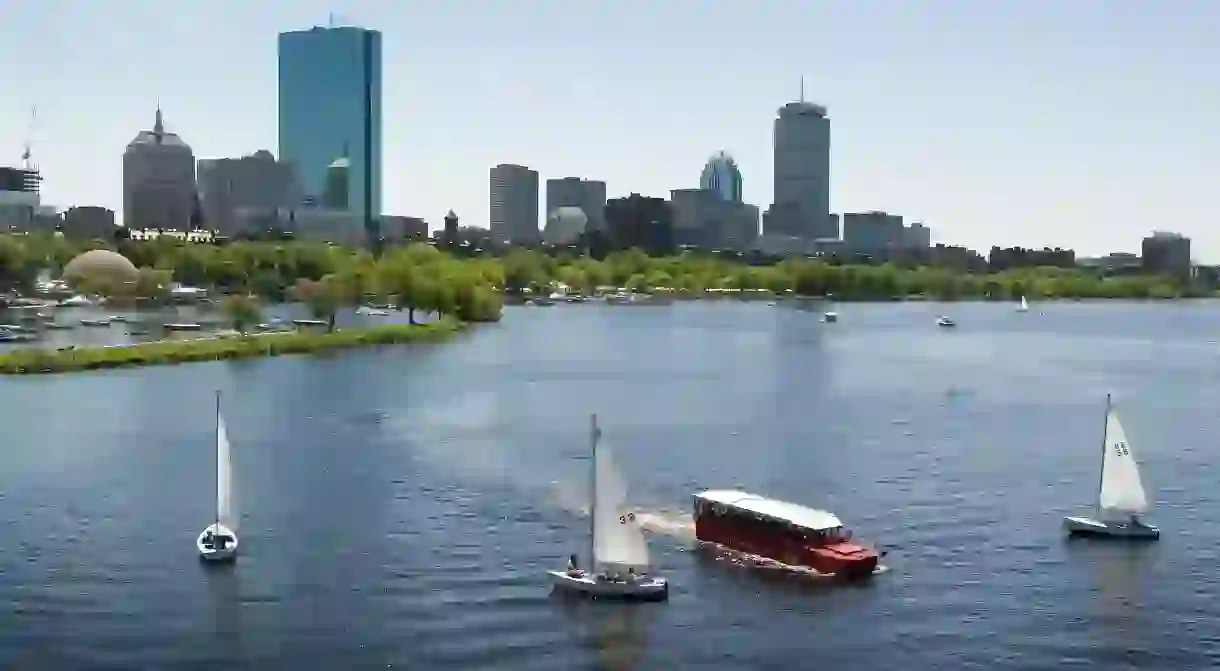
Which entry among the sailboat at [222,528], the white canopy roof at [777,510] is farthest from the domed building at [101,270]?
the white canopy roof at [777,510]

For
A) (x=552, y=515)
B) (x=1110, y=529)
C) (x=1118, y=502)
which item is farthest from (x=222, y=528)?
(x=1118, y=502)

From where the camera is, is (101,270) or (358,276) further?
(101,270)

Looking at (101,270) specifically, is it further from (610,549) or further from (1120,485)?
(610,549)

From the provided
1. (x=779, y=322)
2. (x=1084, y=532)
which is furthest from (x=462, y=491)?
(x=779, y=322)

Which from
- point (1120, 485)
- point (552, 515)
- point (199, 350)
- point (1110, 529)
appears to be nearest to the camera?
point (1110, 529)

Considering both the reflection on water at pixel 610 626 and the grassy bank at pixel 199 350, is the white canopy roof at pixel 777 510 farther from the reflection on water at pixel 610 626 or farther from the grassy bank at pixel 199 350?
the grassy bank at pixel 199 350

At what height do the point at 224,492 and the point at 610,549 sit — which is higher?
the point at 224,492

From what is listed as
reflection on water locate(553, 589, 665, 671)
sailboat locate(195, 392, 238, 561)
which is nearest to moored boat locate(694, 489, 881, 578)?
reflection on water locate(553, 589, 665, 671)
